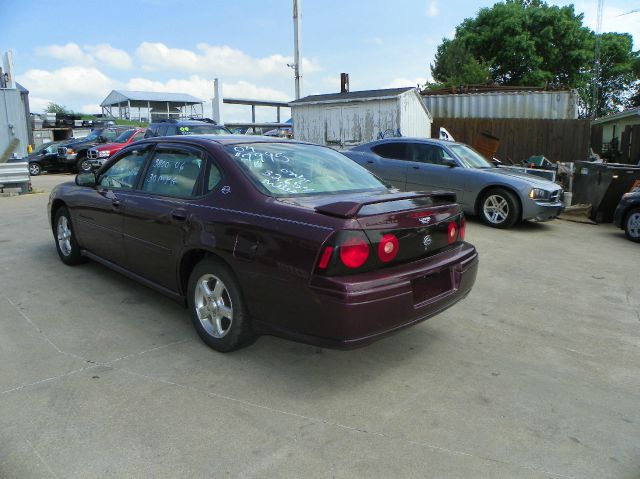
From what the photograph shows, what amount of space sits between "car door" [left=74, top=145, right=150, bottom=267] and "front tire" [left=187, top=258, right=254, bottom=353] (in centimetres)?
126

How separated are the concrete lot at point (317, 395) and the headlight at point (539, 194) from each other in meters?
3.83

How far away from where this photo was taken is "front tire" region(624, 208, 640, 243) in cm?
826

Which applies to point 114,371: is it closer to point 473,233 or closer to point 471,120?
point 473,233

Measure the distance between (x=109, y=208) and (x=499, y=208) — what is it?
6543 mm

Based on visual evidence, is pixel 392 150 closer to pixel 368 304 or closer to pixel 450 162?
pixel 450 162

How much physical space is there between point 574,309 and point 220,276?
3408 millimetres

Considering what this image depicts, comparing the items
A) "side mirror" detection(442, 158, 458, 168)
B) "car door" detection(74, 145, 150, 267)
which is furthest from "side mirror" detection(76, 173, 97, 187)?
"side mirror" detection(442, 158, 458, 168)

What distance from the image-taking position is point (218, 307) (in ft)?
12.1

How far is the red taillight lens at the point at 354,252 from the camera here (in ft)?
9.82

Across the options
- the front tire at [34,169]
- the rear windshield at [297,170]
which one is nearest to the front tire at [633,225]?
the rear windshield at [297,170]

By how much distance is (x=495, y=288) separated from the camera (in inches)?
217

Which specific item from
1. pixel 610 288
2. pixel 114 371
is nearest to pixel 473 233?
pixel 610 288

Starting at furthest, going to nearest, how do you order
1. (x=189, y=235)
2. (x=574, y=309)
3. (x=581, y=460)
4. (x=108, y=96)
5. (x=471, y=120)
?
(x=108, y=96) → (x=471, y=120) → (x=574, y=309) → (x=189, y=235) → (x=581, y=460)

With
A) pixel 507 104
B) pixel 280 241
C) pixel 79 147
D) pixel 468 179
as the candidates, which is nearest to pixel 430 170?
pixel 468 179
